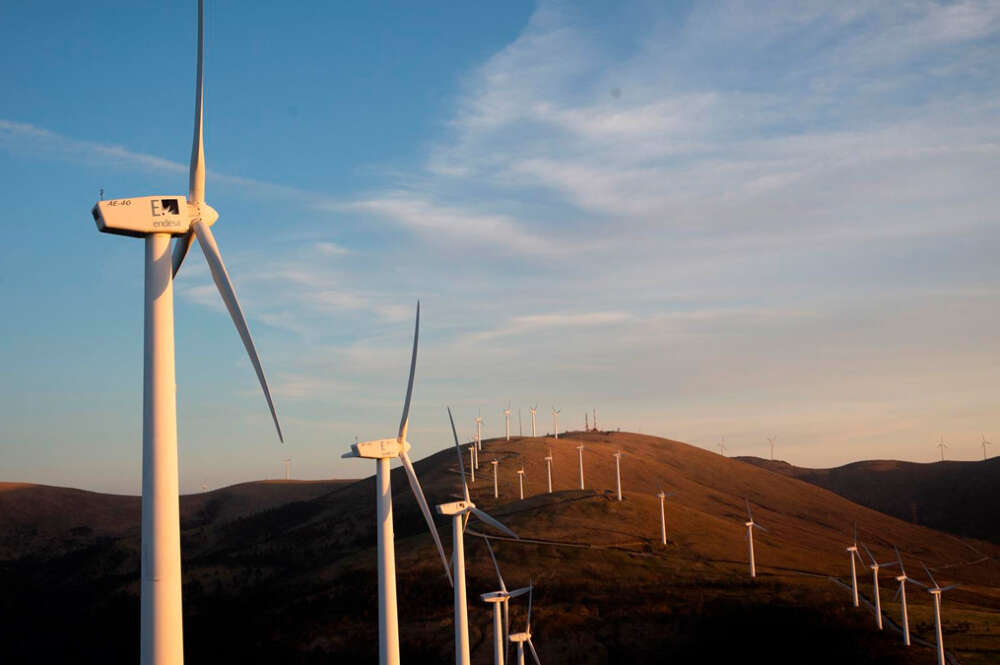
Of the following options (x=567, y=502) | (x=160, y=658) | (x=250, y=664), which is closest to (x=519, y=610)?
(x=250, y=664)

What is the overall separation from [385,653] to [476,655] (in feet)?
187

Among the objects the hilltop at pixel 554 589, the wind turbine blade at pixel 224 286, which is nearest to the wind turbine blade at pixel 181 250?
the wind turbine blade at pixel 224 286

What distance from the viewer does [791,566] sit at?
134 meters

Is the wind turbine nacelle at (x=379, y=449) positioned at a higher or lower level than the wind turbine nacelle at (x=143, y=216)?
lower

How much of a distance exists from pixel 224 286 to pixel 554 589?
302 ft

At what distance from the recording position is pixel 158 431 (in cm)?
2452

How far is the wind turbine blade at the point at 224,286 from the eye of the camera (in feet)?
92.9

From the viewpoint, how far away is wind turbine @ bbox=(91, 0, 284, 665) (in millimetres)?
24203

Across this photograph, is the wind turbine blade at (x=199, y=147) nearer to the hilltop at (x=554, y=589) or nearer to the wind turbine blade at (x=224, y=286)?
the wind turbine blade at (x=224, y=286)

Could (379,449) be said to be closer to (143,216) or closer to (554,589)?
(143,216)

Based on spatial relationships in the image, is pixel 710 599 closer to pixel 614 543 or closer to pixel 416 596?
pixel 614 543

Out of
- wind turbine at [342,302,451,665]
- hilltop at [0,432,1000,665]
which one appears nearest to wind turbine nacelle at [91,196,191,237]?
wind turbine at [342,302,451,665]

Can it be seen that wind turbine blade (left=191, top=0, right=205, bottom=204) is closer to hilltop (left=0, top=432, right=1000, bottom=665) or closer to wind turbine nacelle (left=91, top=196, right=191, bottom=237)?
wind turbine nacelle (left=91, top=196, right=191, bottom=237)

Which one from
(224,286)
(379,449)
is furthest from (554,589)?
(224,286)
